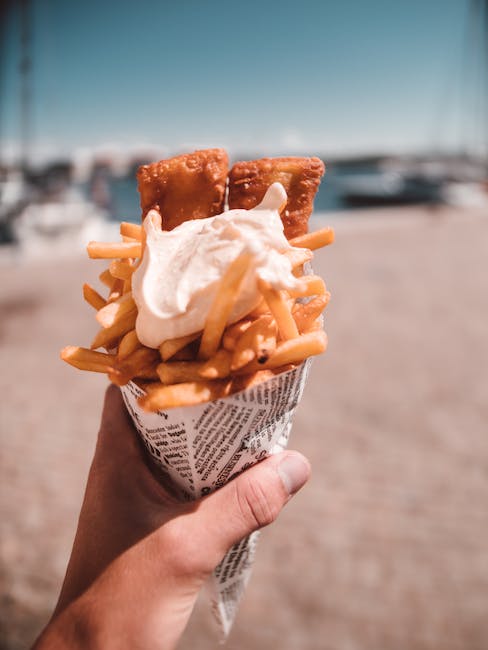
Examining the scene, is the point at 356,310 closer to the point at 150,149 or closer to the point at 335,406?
the point at 335,406

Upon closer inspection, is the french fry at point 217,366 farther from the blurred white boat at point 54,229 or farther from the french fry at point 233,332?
the blurred white boat at point 54,229

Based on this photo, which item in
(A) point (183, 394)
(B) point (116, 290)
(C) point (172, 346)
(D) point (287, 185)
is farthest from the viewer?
(D) point (287, 185)

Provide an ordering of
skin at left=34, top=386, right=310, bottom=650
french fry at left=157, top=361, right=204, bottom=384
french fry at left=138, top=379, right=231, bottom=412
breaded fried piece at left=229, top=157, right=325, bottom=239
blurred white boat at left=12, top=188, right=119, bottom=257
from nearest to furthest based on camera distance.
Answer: french fry at left=138, top=379, right=231, bottom=412 < french fry at left=157, top=361, right=204, bottom=384 < skin at left=34, top=386, right=310, bottom=650 < breaded fried piece at left=229, top=157, right=325, bottom=239 < blurred white boat at left=12, top=188, right=119, bottom=257

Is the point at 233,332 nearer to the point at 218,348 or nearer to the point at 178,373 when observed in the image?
the point at 218,348

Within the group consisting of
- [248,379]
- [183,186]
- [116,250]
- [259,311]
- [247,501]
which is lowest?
[247,501]

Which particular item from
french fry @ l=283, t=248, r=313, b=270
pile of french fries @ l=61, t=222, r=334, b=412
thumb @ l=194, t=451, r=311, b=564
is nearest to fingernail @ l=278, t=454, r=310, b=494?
thumb @ l=194, t=451, r=311, b=564

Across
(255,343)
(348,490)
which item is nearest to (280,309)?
(255,343)

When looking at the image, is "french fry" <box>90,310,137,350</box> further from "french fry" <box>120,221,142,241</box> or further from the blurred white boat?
the blurred white boat
